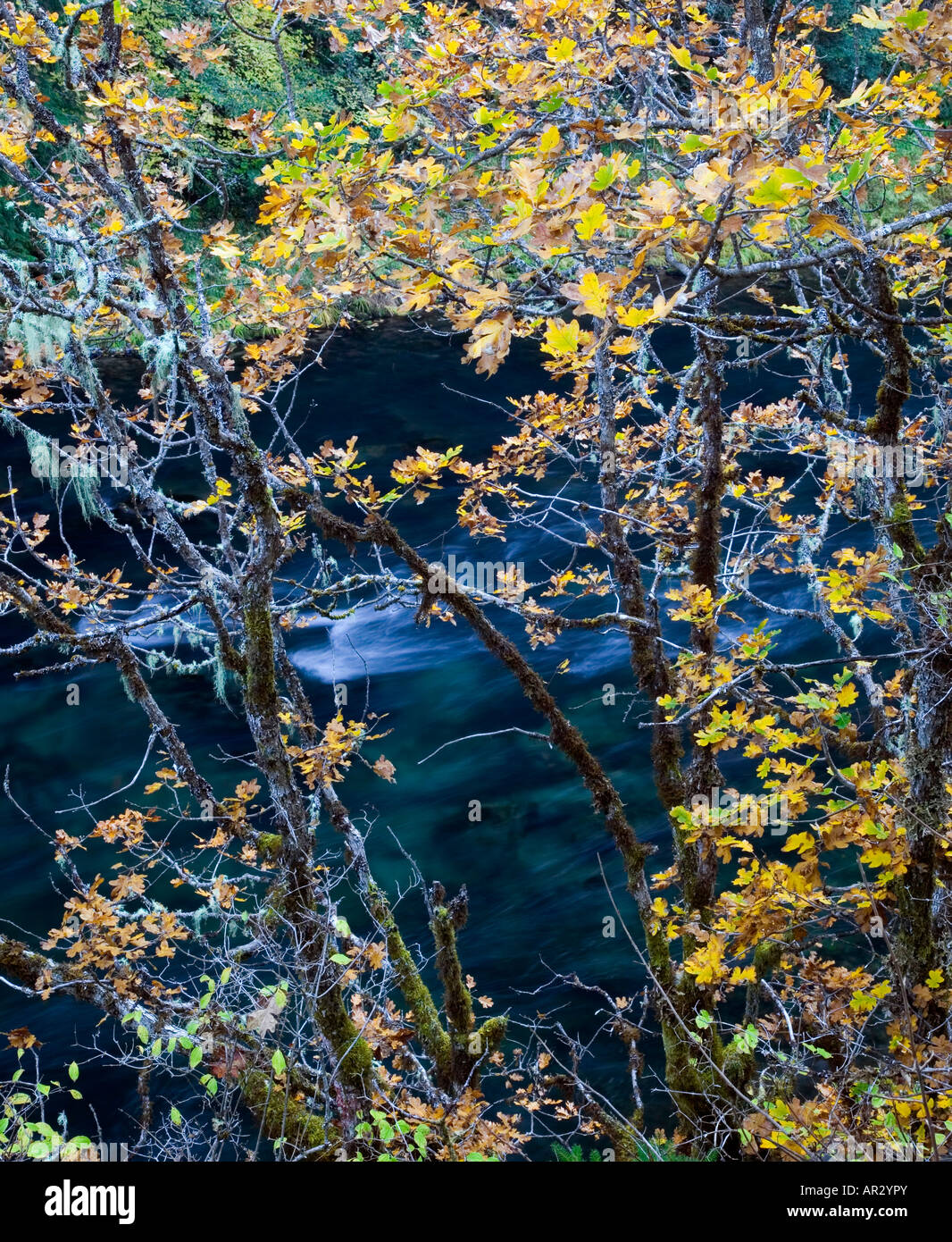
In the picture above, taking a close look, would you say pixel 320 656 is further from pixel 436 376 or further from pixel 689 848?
pixel 689 848

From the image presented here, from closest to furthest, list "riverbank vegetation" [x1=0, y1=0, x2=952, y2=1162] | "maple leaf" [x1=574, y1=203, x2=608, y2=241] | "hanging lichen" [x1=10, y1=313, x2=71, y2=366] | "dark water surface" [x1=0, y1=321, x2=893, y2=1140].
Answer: "maple leaf" [x1=574, y1=203, x2=608, y2=241]
"riverbank vegetation" [x1=0, y1=0, x2=952, y2=1162]
"dark water surface" [x1=0, y1=321, x2=893, y2=1140]
"hanging lichen" [x1=10, y1=313, x2=71, y2=366]

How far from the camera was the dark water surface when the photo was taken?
8914 mm

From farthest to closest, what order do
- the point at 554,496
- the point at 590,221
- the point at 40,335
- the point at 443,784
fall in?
the point at 443,784 → the point at 40,335 → the point at 554,496 → the point at 590,221

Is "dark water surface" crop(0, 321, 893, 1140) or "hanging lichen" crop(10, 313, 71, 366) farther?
"hanging lichen" crop(10, 313, 71, 366)

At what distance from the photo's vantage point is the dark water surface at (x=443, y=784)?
351 inches

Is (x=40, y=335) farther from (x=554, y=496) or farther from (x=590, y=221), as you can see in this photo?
(x=590, y=221)

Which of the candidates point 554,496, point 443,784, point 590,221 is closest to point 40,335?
point 443,784

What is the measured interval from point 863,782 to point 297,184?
3194 millimetres

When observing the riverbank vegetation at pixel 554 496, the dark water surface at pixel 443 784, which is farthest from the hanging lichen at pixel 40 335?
the riverbank vegetation at pixel 554 496

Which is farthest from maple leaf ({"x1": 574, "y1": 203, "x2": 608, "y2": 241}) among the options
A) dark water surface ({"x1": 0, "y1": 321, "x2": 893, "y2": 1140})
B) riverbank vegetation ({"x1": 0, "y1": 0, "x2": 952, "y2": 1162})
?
dark water surface ({"x1": 0, "y1": 321, "x2": 893, "y2": 1140})

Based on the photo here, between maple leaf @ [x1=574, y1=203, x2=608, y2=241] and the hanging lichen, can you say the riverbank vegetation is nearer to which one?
maple leaf @ [x1=574, y1=203, x2=608, y2=241]

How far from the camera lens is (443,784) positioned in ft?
35.5

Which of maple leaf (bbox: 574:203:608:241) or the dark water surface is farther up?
maple leaf (bbox: 574:203:608:241)

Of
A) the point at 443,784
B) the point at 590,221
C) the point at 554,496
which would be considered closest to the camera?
the point at 590,221
